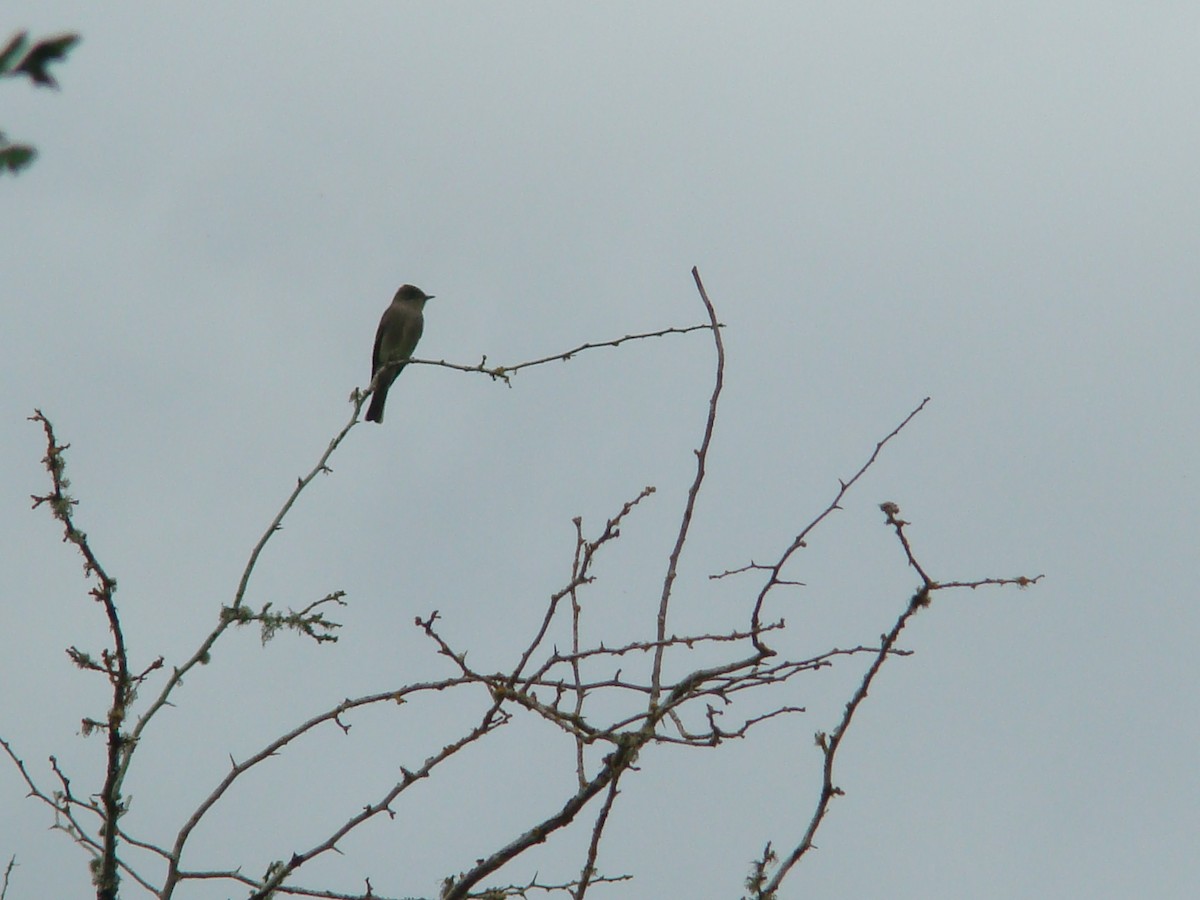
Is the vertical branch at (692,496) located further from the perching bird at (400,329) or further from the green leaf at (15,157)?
the perching bird at (400,329)

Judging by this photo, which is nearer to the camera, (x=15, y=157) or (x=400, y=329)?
(x=15, y=157)

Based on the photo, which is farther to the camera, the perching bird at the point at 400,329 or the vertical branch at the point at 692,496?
the perching bird at the point at 400,329

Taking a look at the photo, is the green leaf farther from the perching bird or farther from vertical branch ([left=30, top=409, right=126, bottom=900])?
the perching bird

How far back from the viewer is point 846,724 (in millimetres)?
2947

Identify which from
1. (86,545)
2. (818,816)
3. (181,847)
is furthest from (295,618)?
(818,816)

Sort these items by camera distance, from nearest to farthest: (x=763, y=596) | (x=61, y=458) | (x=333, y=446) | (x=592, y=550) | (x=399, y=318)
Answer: (x=763, y=596)
(x=592, y=550)
(x=61, y=458)
(x=333, y=446)
(x=399, y=318)

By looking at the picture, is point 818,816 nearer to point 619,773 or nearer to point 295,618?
point 619,773

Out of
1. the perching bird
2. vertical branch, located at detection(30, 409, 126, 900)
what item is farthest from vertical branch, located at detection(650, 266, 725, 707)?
the perching bird

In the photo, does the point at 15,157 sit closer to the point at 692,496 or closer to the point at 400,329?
the point at 692,496

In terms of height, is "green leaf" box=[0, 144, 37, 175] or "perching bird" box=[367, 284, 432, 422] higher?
"perching bird" box=[367, 284, 432, 422]

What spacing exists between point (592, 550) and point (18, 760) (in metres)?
1.70

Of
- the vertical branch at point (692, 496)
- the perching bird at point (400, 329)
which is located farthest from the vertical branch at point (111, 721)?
the perching bird at point (400, 329)

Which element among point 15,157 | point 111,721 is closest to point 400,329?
point 111,721

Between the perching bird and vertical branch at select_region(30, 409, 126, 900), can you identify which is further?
the perching bird
